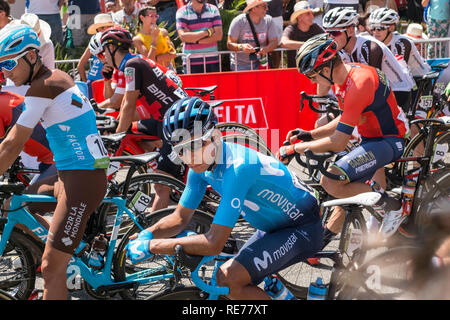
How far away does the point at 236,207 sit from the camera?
12.4 ft

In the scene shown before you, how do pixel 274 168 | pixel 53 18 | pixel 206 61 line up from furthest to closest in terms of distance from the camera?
pixel 53 18 < pixel 206 61 < pixel 274 168

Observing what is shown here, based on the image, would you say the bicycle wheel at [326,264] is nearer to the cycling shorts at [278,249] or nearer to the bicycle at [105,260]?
the cycling shorts at [278,249]

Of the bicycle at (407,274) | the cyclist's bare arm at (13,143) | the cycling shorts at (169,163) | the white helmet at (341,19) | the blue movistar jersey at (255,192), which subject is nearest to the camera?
the bicycle at (407,274)

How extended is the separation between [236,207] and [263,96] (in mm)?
6053

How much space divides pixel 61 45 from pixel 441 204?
8.69 metres

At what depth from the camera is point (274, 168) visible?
407 centimetres

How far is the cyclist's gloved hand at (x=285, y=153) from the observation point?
5.22 metres

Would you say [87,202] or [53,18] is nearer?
[87,202]

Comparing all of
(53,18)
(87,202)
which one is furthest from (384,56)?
(53,18)

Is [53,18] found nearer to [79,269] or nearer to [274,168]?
[79,269]

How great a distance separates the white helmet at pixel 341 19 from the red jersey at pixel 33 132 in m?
3.79

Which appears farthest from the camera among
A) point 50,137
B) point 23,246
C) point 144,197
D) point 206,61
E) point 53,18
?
point 53,18

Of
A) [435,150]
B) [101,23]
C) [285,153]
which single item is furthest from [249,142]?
[101,23]

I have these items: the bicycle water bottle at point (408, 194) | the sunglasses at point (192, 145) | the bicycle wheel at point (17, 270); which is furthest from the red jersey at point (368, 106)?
the bicycle wheel at point (17, 270)
